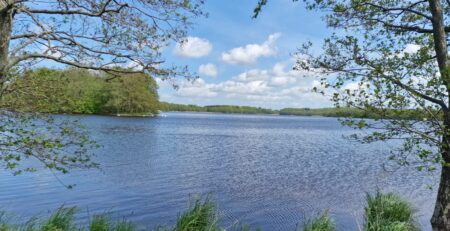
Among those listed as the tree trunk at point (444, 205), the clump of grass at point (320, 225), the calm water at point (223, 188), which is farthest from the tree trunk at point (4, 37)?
the tree trunk at point (444, 205)

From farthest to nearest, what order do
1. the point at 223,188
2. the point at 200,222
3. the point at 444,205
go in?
the point at 223,188 → the point at 200,222 → the point at 444,205

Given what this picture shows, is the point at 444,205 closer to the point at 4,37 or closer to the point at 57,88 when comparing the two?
the point at 57,88

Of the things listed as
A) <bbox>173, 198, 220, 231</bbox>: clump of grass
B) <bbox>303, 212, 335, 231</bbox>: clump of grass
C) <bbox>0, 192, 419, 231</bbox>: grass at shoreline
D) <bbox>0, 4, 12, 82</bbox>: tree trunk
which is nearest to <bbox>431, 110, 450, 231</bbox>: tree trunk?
<bbox>0, 192, 419, 231</bbox>: grass at shoreline

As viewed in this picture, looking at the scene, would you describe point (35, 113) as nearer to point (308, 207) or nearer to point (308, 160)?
point (308, 207)

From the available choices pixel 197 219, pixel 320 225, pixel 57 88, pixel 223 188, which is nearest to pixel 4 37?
pixel 57 88

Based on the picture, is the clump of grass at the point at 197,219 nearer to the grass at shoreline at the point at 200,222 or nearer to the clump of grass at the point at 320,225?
the grass at shoreline at the point at 200,222

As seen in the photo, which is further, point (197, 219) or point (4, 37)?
point (197, 219)

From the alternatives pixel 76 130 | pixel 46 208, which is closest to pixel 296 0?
pixel 76 130

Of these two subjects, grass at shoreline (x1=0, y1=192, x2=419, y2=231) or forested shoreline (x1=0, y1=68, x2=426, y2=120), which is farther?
grass at shoreline (x1=0, y1=192, x2=419, y2=231)

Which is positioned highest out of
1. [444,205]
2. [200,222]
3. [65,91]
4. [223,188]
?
[65,91]

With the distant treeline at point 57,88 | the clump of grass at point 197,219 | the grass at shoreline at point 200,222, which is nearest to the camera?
the distant treeline at point 57,88

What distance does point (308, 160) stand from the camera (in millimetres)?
29781

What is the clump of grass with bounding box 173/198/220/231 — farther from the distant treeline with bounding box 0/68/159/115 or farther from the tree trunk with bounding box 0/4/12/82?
the tree trunk with bounding box 0/4/12/82

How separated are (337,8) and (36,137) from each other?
5838 millimetres
